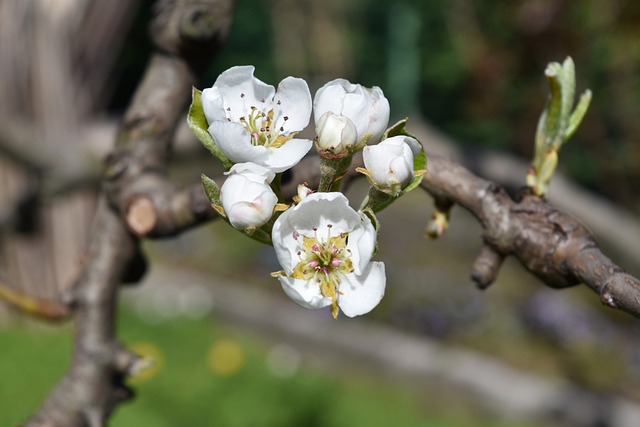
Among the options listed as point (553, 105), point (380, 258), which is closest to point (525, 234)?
point (553, 105)

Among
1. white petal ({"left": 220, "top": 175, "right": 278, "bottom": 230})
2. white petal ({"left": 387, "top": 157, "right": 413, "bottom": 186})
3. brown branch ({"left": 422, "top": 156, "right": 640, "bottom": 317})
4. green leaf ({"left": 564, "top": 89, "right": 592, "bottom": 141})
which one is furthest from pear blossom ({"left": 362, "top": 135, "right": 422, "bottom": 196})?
green leaf ({"left": 564, "top": 89, "right": 592, "bottom": 141})

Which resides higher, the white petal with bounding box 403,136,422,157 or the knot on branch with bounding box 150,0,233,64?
the white petal with bounding box 403,136,422,157

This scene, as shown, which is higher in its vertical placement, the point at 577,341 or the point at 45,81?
the point at 45,81

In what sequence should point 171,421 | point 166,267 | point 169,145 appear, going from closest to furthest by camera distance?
point 169,145 → point 171,421 → point 166,267

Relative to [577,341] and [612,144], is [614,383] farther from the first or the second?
[612,144]

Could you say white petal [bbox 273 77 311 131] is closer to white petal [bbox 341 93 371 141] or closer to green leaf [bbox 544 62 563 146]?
white petal [bbox 341 93 371 141]

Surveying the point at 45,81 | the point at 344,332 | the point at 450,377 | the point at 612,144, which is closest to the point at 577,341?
the point at 450,377
